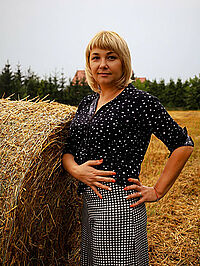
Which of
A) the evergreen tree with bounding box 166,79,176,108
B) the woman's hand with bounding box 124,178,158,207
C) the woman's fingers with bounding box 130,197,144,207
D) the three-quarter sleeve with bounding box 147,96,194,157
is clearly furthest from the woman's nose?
the evergreen tree with bounding box 166,79,176,108

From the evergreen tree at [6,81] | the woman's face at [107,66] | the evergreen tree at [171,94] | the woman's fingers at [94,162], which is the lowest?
the evergreen tree at [171,94]

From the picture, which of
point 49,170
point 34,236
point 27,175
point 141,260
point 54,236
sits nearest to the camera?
point 141,260

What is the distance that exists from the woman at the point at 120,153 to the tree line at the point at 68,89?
26643mm

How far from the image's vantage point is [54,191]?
229cm

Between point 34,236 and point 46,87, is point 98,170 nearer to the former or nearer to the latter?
point 34,236

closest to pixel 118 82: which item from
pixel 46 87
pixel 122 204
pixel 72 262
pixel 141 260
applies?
pixel 122 204

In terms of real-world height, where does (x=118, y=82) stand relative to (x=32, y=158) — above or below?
above

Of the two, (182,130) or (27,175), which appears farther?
Answer: (27,175)

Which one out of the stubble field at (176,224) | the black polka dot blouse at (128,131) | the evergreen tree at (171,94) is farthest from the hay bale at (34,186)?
the evergreen tree at (171,94)

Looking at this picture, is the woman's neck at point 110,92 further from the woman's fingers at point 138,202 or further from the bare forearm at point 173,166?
the woman's fingers at point 138,202

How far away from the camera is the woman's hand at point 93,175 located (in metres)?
1.50

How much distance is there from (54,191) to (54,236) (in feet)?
1.51

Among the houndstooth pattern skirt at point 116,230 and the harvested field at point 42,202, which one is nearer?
the houndstooth pattern skirt at point 116,230

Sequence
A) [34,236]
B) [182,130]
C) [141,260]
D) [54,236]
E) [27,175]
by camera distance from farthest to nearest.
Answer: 1. [54,236]
2. [34,236]
3. [27,175]
4. [141,260]
5. [182,130]
